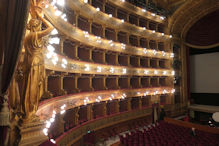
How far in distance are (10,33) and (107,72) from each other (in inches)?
566

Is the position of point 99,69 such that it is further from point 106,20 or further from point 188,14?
point 188,14

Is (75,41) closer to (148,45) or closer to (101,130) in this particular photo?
(101,130)

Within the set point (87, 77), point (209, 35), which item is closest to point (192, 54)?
point (209, 35)

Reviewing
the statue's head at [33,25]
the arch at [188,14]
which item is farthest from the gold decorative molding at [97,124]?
the arch at [188,14]

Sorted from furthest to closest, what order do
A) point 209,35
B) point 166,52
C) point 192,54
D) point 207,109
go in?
point 192,54 → point 166,52 → point 209,35 → point 207,109

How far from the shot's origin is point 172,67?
25594 mm

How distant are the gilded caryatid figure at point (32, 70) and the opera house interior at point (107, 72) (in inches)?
0.9

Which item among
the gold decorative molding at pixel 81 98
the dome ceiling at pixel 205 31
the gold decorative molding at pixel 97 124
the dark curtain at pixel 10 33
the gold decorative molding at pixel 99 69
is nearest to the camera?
the dark curtain at pixel 10 33

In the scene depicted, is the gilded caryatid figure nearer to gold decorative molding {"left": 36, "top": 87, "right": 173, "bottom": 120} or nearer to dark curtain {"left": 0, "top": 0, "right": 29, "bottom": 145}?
dark curtain {"left": 0, "top": 0, "right": 29, "bottom": 145}

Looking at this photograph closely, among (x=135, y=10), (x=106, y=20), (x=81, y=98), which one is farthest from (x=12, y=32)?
(x=135, y=10)

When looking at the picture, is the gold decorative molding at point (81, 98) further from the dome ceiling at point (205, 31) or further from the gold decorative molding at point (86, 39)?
the dome ceiling at point (205, 31)

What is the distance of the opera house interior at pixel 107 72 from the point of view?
4086 mm

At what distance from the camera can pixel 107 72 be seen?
17.2 meters

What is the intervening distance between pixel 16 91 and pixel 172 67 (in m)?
24.7
